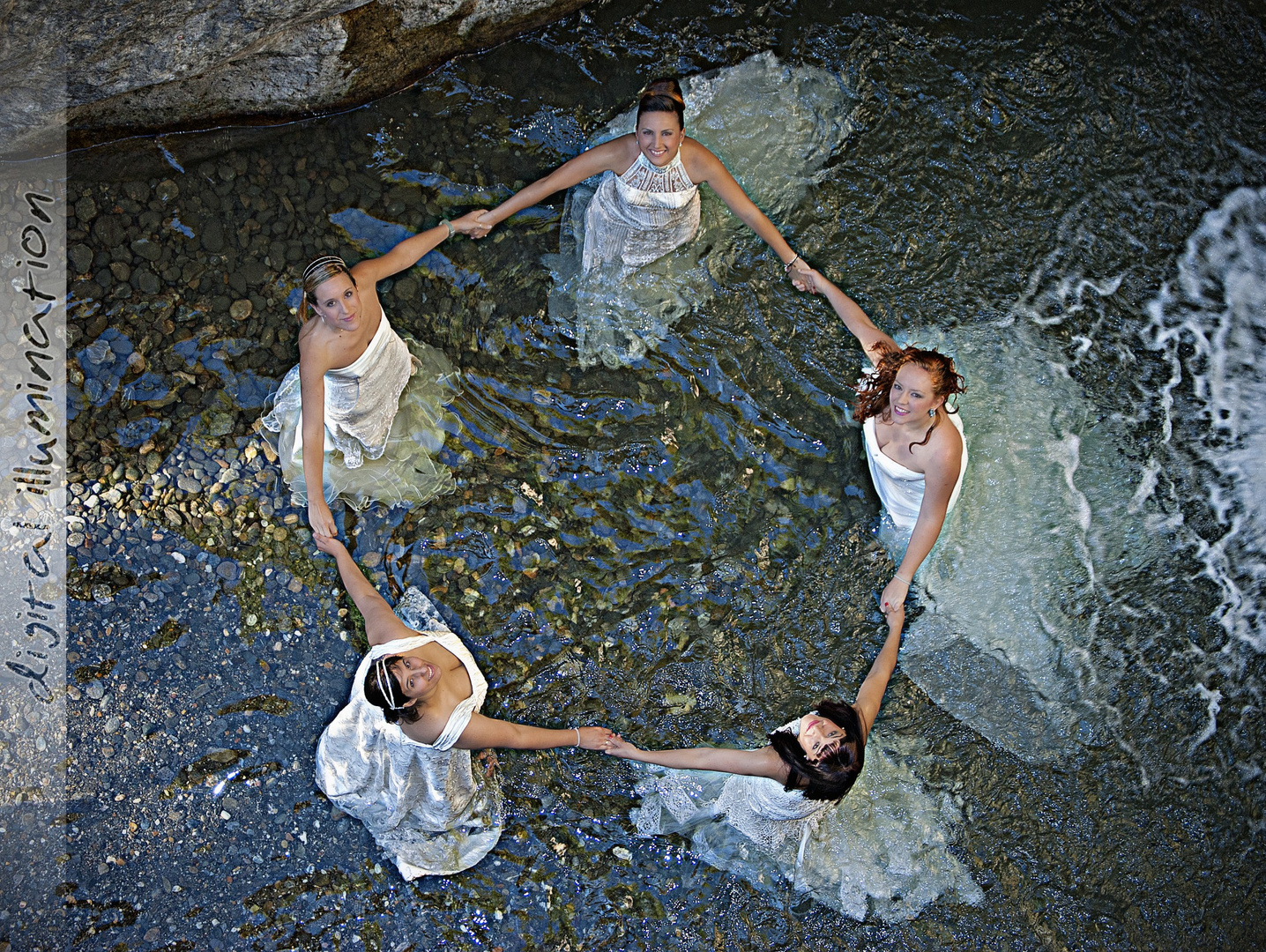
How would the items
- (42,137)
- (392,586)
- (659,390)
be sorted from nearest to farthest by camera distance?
(42,137), (392,586), (659,390)

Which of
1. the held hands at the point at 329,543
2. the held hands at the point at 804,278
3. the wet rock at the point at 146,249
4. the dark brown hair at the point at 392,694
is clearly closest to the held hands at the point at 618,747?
the dark brown hair at the point at 392,694

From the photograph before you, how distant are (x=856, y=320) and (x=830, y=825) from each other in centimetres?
304

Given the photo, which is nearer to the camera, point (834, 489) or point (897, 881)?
point (897, 881)

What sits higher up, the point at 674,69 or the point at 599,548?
the point at 674,69

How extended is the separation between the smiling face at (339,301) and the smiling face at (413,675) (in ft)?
5.56

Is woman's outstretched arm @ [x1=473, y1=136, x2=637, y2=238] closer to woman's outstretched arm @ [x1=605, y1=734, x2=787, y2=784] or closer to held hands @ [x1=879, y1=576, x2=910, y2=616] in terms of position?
held hands @ [x1=879, y1=576, x2=910, y2=616]

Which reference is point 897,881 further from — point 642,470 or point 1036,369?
point 1036,369

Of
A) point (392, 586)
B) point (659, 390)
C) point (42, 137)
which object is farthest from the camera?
point (659, 390)

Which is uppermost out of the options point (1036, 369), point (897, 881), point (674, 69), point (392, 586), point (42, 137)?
point (674, 69)

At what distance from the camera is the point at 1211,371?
5.77 metres

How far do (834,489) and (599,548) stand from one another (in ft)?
5.16

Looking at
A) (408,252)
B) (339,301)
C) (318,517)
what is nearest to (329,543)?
(318,517)

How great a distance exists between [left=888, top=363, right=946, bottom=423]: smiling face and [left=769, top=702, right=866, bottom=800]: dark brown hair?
165 centimetres

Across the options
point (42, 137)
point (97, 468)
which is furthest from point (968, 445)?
point (42, 137)
